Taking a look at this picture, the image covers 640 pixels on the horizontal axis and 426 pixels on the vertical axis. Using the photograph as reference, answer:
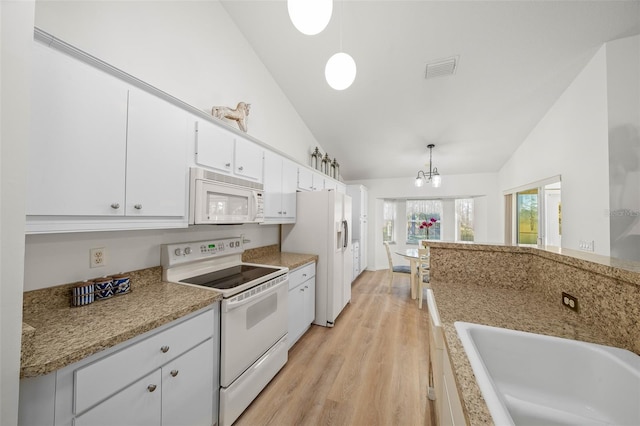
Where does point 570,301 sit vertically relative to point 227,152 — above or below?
below

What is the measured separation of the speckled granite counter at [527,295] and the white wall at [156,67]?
6.32 ft

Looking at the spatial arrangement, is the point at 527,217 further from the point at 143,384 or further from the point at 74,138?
the point at 74,138

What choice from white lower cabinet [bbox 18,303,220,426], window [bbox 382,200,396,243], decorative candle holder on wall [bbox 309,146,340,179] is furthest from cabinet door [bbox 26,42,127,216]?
window [bbox 382,200,396,243]

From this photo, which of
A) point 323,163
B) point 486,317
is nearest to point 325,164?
point 323,163

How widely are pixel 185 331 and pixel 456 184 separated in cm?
552

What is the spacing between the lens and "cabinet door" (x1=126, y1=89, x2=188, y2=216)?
1.31m

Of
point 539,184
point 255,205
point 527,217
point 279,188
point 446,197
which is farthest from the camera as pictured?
point 446,197

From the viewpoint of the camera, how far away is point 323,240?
2914 mm

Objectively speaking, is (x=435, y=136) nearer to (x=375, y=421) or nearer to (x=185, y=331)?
(x=375, y=421)

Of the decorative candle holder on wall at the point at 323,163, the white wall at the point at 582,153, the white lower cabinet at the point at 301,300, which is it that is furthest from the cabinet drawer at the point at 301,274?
the white wall at the point at 582,153

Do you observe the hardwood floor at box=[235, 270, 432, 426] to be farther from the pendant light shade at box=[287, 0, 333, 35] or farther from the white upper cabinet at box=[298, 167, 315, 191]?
the pendant light shade at box=[287, 0, 333, 35]

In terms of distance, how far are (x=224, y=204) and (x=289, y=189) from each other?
1.12 meters

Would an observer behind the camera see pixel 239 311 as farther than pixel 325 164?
No

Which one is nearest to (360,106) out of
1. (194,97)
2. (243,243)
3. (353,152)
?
(353,152)
